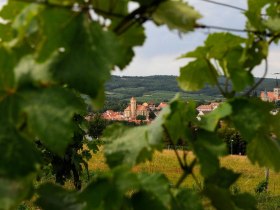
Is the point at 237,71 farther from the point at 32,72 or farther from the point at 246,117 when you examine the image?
the point at 32,72

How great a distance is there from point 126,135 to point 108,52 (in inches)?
10.9

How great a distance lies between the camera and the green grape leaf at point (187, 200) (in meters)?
1.03

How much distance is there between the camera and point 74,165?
11492mm

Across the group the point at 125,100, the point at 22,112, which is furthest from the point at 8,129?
the point at 125,100

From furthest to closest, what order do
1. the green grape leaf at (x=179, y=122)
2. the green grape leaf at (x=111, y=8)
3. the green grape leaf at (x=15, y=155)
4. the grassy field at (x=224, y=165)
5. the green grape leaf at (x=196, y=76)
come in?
the grassy field at (x=224, y=165)
the green grape leaf at (x=196, y=76)
the green grape leaf at (x=179, y=122)
the green grape leaf at (x=111, y=8)
the green grape leaf at (x=15, y=155)

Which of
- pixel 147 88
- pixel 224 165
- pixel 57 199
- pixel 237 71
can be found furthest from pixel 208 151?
pixel 147 88

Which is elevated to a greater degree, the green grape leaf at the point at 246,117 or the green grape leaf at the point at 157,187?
the green grape leaf at the point at 246,117

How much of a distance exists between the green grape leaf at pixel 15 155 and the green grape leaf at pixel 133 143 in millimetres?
251

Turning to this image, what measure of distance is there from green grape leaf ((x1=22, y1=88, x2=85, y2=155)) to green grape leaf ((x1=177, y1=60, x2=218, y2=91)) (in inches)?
20.1

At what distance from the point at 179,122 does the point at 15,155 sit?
0.46 meters

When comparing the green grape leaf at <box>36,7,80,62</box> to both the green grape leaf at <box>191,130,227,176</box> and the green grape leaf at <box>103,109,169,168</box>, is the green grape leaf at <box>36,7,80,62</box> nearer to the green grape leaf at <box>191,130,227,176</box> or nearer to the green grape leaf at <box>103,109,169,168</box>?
the green grape leaf at <box>103,109,169,168</box>

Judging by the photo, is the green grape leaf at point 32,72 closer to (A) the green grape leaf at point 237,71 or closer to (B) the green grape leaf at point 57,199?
(B) the green grape leaf at point 57,199

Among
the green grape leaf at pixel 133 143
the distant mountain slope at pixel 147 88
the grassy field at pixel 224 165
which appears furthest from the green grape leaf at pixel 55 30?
the distant mountain slope at pixel 147 88

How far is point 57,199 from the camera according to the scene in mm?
1048
